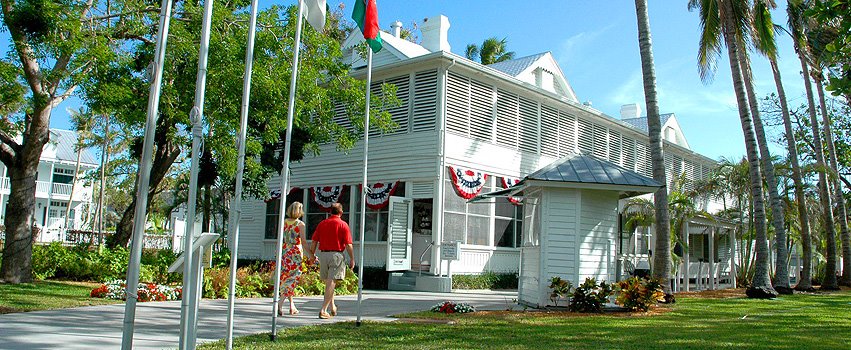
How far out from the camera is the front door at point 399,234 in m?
17.4

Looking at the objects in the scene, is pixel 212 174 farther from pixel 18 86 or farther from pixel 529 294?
pixel 529 294

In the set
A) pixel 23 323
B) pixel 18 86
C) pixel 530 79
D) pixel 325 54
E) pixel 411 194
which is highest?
pixel 530 79

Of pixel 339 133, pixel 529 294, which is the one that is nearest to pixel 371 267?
pixel 339 133

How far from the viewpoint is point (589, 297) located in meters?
11.5

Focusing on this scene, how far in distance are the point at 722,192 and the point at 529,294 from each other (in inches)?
560

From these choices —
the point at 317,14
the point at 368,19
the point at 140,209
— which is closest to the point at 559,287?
the point at 368,19

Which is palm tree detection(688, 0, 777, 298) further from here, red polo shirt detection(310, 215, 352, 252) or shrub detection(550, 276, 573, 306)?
red polo shirt detection(310, 215, 352, 252)

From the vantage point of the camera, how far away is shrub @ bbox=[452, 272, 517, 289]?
17703mm

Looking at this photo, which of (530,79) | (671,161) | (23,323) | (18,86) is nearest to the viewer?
(23,323)

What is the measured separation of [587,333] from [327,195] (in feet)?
41.4

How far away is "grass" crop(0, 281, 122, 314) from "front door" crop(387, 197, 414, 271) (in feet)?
23.3

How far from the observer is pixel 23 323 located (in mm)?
7934

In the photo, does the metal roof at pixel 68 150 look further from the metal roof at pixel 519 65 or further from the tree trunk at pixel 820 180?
the tree trunk at pixel 820 180

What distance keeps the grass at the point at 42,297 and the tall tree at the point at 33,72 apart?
103 cm
